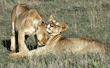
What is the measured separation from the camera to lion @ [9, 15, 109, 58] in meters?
3.95

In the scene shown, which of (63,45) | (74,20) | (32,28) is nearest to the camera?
(63,45)

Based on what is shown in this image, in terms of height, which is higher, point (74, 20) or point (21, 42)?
point (74, 20)

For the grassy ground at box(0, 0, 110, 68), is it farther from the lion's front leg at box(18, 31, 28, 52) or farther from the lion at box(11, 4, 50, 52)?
the lion at box(11, 4, 50, 52)

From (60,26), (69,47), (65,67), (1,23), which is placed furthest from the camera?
(1,23)

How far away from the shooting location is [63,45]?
415 cm

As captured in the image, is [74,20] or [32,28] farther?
[74,20]

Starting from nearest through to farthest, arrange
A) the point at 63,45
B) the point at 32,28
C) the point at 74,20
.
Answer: the point at 63,45 < the point at 32,28 < the point at 74,20

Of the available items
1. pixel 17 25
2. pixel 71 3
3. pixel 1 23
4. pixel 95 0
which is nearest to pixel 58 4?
pixel 71 3

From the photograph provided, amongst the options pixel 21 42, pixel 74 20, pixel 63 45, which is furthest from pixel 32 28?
pixel 74 20

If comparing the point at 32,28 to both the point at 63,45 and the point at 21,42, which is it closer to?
the point at 21,42

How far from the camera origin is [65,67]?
9.16 ft

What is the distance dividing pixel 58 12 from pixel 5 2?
4.18 metres

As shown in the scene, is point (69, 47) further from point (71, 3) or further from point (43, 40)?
point (71, 3)

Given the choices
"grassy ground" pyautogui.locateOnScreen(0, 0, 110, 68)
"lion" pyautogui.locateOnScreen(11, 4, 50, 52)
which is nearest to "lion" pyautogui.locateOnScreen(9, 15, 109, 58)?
"lion" pyautogui.locateOnScreen(11, 4, 50, 52)
